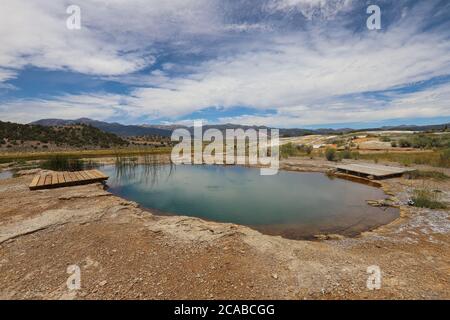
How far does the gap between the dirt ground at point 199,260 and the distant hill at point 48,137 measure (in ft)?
119

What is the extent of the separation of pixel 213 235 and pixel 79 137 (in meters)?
46.3

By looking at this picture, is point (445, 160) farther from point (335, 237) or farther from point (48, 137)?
point (48, 137)

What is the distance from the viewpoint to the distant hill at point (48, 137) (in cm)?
3497

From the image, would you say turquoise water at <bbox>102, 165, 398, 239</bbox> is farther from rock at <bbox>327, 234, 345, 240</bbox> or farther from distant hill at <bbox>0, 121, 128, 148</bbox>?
distant hill at <bbox>0, 121, 128, 148</bbox>

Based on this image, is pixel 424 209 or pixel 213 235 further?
pixel 424 209

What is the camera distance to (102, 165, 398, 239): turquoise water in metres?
6.96

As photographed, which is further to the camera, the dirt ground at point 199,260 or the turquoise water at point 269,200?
the turquoise water at point 269,200

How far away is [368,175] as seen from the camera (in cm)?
1248

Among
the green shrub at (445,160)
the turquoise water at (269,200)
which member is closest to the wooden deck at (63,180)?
the turquoise water at (269,200)

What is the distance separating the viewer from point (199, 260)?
4.26 meters

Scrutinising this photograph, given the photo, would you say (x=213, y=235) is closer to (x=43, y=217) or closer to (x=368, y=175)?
(x=43, y=217)

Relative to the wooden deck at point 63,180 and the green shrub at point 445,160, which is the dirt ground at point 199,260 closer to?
the wooden deck at point 63,180
